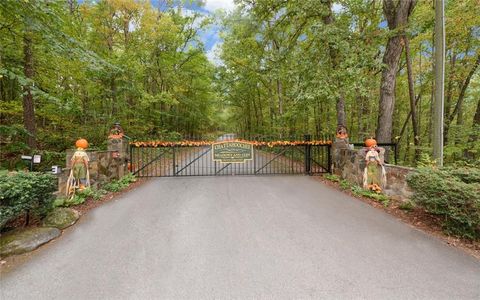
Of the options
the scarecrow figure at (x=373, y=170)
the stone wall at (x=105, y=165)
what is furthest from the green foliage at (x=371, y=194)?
the stone wall at (x=105, y=165)

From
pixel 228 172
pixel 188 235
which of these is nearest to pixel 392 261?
pixel 188 235

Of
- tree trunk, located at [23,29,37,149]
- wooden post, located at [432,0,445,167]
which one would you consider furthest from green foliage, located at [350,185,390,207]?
tree trunk, located at [23,29,37,149]

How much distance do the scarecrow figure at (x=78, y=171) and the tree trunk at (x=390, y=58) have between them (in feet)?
28.2

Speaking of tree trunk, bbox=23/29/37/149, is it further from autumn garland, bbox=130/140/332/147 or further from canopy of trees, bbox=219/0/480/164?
canopy of trees, bbox=219/0/480/164

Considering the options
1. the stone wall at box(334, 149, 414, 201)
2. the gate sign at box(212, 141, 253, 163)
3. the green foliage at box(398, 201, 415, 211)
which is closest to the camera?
the green foliage at box(398, 201, 415, 211)

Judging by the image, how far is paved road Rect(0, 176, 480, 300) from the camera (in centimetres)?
223

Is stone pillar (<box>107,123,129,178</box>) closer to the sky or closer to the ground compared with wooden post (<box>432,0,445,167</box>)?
closer to the ground

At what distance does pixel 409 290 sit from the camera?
2.21m

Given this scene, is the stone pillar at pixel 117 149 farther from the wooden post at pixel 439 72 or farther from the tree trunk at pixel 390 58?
the tree trunk at pixel 390 58

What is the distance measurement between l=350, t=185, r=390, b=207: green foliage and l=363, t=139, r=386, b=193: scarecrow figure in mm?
133

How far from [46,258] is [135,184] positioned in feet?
13.1

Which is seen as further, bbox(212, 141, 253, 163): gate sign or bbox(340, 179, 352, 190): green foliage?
bbox(212, 141, 253, 163): gate sign

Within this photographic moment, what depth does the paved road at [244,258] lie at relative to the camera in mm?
2227

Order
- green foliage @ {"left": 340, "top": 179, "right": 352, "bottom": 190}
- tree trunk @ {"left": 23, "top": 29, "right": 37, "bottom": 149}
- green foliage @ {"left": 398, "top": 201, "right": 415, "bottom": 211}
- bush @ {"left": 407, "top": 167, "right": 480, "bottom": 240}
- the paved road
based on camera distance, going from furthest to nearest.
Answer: tree trunk @ {"left": 23, "top": 29, "right": 37, "bottom": 149}, green foliage @ {"left": 340, "top": 179, "right": 352, "bottom": 190}, green foliage @ {"left": 398, "top": 201, "right": 415, "bottom": 211}, bush @ {"left": 407, "top": 167, "right": 480, "bottom": 240}, the paved road
